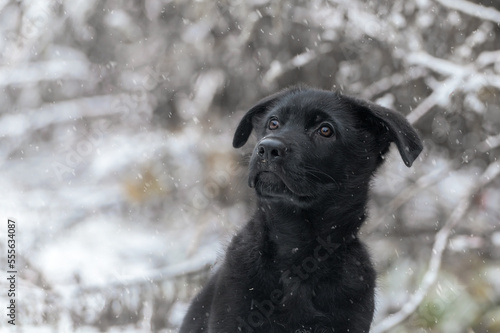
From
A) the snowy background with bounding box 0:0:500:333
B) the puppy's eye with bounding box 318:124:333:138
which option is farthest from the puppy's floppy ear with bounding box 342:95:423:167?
the snowy background with bounding box 0:0:500:333

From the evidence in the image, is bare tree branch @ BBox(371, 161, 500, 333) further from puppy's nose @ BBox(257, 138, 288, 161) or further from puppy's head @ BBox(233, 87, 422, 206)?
puppy's nose @ BBox(257, 138, 288, 161)

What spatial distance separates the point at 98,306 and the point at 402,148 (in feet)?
12.5

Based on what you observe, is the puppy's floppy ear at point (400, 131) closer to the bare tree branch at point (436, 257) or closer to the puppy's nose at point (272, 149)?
the puppy's nose at point (272, 149)

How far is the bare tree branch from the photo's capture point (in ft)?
16.9

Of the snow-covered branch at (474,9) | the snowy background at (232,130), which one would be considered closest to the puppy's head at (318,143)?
the snowy background at (232,130)

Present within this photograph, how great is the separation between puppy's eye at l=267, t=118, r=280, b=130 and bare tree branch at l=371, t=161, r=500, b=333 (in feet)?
8.75

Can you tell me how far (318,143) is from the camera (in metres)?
2.98

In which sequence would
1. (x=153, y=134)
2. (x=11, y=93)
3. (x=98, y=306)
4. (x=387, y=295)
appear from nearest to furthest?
(x=98, y=306)
(x=387, y=295)
(x=153, y=134)
(x=11, y=93)

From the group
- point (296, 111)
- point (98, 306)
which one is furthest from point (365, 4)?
point (98, 306)

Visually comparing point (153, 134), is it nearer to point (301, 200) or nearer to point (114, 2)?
point (114, 2)

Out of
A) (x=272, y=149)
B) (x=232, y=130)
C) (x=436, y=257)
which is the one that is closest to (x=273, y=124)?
(x=272, y=149)

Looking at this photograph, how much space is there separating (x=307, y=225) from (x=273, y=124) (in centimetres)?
55

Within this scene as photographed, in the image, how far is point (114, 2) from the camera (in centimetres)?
647

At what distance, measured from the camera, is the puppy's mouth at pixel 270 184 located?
286cm
